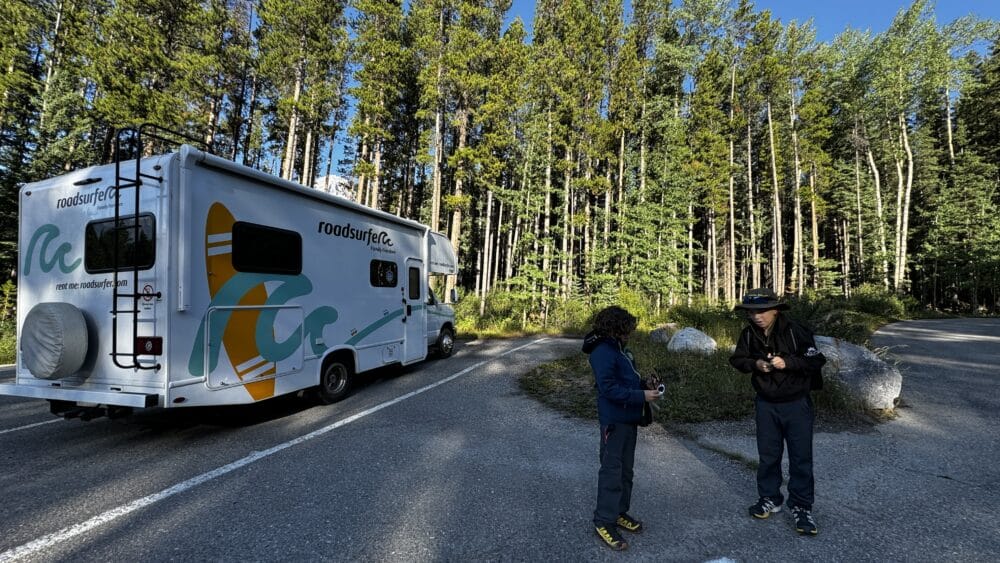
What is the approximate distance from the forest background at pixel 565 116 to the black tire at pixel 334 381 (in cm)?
773

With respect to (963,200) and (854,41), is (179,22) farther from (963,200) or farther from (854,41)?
(963,200)

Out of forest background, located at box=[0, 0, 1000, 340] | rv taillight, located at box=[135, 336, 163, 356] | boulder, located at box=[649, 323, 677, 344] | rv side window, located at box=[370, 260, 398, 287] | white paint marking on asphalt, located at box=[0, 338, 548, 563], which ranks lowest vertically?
white paint marking on asphalt, located at box=[0, 338, 548, 563]

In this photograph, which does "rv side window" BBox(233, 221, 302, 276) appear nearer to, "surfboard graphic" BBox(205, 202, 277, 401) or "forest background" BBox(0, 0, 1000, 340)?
"surfboard graphic" BBox(205, 202, 277, 401)

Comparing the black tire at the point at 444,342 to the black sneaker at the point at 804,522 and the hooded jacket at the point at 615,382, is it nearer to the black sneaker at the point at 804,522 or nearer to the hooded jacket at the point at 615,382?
the hooded jacket at the point at 615,382

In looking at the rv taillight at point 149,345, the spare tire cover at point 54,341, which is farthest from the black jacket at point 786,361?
the spare tire cover at point 54,341

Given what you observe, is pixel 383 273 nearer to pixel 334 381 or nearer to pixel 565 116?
pixel 334 381

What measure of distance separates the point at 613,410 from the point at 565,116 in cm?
1922

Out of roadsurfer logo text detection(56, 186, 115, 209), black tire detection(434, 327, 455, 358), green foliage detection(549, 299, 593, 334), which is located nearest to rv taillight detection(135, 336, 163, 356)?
roadsurfer logo text detection(56, 186, 115, 209)

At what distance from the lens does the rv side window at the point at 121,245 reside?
455 centimetres

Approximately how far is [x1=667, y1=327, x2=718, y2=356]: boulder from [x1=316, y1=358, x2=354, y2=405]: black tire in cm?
709

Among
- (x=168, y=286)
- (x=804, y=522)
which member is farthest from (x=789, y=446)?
(x=168, y=286)

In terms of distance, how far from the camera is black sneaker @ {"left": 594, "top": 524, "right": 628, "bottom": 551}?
2.67 metres

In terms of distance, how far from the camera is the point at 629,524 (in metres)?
2.89

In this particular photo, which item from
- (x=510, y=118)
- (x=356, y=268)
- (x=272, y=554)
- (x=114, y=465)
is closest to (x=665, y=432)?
(x=272, y=554)
